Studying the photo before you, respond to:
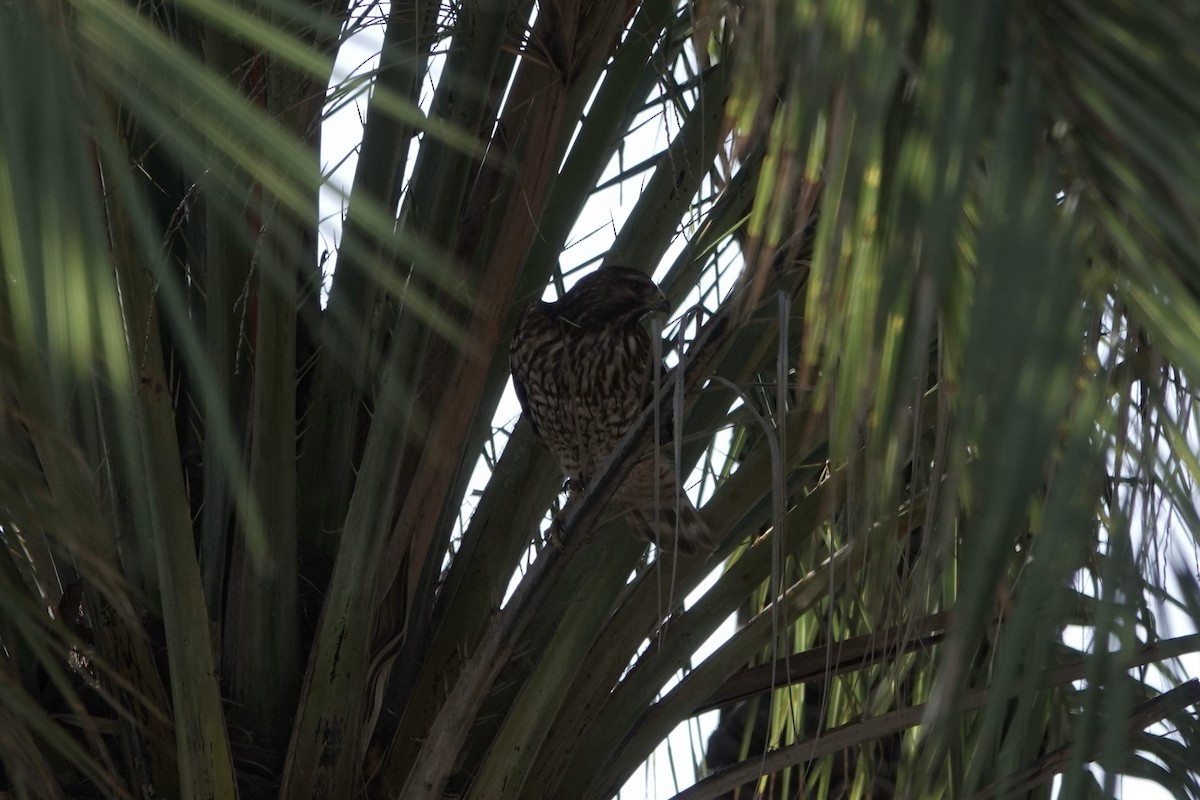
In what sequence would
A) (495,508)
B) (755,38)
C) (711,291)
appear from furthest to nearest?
(711,291) < (495,508) < (755,38)

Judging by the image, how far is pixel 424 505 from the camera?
250cm

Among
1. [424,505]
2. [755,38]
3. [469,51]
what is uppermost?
[469,51]

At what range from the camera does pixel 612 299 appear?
3.46m

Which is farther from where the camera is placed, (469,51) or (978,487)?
(469,51)

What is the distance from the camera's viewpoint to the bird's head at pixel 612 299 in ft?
10.4

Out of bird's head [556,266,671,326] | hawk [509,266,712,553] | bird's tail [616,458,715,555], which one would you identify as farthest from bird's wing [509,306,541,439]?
bird's tail [616,458,715,555]

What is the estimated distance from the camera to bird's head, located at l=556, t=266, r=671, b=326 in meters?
3.16

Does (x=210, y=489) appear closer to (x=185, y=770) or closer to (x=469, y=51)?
(x=185, y=770)

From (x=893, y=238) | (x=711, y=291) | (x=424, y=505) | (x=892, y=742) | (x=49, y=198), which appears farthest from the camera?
(x=892, y=742)

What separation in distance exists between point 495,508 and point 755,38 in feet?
5.28

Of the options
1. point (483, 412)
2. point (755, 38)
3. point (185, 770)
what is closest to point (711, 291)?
point (483, 412)

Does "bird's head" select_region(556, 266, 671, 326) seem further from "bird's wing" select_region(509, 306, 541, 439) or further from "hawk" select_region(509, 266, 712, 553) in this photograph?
"bird's wing" select_region(509, 306, 541, 439)

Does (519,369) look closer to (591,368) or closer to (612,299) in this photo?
(591,368)

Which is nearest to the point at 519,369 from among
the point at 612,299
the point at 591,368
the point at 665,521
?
the point at 591,368
